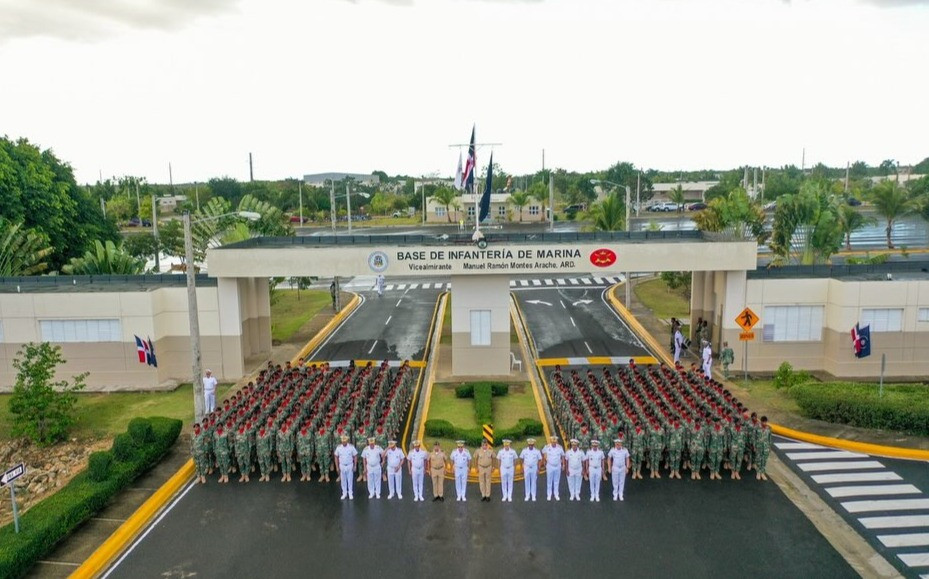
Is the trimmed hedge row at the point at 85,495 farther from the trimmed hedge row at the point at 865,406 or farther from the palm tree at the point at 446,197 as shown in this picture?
the palm tree at the point at 446,197

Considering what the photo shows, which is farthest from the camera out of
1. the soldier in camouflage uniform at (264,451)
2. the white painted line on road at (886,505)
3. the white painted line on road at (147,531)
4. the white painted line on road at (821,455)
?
the white painted line on road at (821,455)

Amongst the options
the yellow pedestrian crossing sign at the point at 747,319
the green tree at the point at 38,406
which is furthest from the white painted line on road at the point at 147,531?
the yellow pedestrian crossing sign at the point at 747,319

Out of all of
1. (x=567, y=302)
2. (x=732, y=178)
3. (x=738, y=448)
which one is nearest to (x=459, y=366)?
(x=738, y=448)

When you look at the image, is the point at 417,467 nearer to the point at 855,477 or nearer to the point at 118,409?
the point at 855,477

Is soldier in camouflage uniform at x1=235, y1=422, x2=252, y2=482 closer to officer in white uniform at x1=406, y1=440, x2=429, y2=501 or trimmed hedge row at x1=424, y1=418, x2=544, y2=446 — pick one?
officer in white uniform at x1=406, y1=440, x2=429, y2=501

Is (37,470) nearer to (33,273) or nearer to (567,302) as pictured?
(33,273)

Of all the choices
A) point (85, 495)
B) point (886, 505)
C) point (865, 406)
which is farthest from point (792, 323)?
point (85, 495)

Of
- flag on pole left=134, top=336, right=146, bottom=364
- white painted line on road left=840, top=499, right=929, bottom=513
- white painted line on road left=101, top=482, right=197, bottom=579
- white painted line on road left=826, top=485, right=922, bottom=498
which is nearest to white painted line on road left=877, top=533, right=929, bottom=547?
white painted line on road left=840, top=499, right=929, bottom=513
